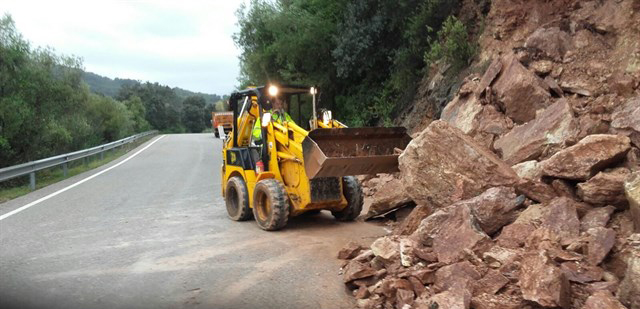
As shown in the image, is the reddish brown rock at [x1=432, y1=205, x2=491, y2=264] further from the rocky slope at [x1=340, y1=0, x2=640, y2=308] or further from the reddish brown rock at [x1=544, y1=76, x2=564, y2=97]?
the reddish brown rock at [x1=544, y1=76, x2=564, y2=97]

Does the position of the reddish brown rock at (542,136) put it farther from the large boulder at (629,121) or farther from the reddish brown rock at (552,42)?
the reddish brown rock at (552,42)

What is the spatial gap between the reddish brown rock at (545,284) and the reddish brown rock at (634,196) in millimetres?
996

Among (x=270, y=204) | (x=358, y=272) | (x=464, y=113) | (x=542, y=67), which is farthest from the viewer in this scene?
A: (x=464, y=113)

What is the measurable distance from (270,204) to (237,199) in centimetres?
142

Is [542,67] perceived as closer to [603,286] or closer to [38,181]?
[603,286]

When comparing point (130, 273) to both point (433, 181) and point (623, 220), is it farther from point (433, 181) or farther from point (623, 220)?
point (623, 220)

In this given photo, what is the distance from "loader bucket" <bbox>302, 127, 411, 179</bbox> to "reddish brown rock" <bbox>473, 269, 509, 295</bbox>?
2.96 metres

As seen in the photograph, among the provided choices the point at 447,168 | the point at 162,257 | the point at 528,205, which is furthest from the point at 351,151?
the point at 162,257

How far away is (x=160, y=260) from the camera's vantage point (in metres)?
6.16

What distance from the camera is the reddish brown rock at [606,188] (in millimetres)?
4945

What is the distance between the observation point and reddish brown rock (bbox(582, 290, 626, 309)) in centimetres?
359

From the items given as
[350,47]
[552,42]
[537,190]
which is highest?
[350,47]

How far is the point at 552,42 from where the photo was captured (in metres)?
9.96

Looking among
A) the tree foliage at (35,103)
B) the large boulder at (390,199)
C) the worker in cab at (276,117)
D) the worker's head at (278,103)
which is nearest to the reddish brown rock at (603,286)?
the large boulder at (390,199)
